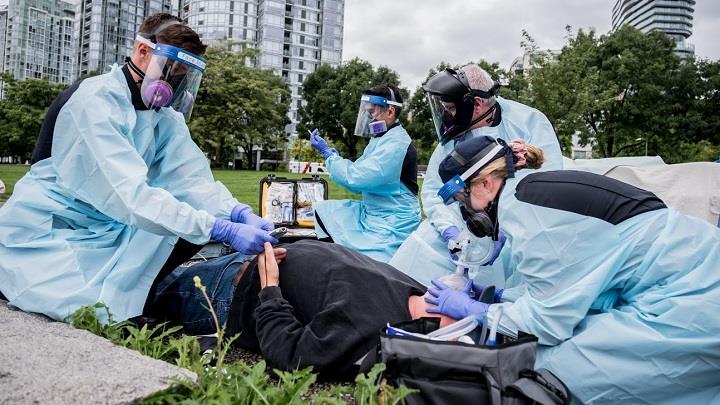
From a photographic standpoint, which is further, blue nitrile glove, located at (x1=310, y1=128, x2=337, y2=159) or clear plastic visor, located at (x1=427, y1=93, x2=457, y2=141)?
blue nitrile glove, located at (x1=310, y1=128, x2=337, y2=159)

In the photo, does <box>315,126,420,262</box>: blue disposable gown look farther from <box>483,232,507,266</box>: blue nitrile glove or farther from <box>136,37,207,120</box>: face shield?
<box>136,37,207,120</box>: face shield

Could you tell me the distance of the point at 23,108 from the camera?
3875 cm

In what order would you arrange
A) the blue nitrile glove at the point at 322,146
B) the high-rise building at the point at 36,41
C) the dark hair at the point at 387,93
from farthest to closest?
the high-rise building at the point at 36,41, the blue nitrile glove at the point at 322,146, the dark hair at the point at 387,93

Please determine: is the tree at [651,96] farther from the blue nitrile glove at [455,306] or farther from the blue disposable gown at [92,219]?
the blue disposable gown at [92,219]

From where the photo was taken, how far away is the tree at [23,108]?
38312 mm

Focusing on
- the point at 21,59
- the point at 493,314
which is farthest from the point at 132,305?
the point at 21,59

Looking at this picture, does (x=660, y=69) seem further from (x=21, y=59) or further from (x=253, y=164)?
(x=21, y=59)

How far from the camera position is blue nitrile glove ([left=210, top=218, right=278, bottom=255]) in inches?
112

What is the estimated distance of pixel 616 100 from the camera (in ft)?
89.6

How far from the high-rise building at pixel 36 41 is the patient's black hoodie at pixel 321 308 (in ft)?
282

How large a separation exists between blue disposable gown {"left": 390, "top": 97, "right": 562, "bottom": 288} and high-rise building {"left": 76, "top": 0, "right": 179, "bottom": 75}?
87585 millimetres

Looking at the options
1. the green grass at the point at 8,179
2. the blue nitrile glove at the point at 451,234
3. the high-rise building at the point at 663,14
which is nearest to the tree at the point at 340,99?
the green grass at the point at 8,179

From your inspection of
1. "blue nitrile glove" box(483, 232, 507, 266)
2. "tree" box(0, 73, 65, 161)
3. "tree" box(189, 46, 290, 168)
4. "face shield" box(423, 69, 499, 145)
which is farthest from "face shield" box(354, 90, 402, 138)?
"tree" box(0, 73, 65, 161)

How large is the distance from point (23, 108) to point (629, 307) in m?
44.4
